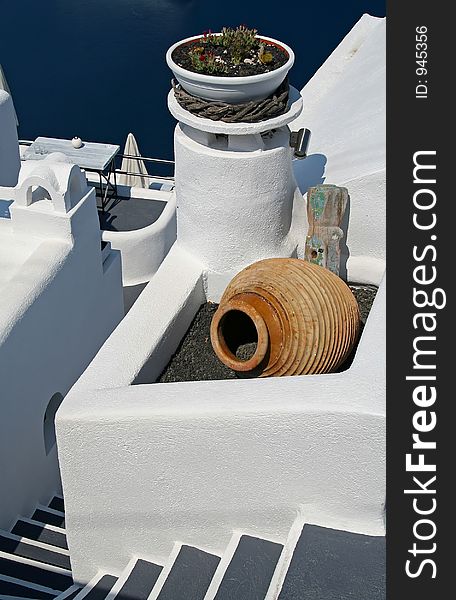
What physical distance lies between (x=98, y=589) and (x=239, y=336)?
7.79 ft

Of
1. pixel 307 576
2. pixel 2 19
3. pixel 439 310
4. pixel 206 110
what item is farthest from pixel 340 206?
pixel 2 19

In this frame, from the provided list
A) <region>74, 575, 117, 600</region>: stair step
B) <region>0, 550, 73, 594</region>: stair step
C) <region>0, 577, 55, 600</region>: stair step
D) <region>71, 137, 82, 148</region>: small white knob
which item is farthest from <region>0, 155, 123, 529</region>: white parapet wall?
<region>71, 137, 82, 148</region>: small white knob

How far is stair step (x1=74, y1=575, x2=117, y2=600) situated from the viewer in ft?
21.1

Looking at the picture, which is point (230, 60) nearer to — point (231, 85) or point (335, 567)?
point (231, 85)

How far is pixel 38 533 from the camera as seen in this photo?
8.17 metres

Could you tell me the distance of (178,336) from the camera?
24.3ft

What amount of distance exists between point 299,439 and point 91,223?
416cm

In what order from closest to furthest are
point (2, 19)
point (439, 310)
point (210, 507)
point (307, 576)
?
point (307, 576)
point (439, 310)
point (210, 507)
point (2, 19)

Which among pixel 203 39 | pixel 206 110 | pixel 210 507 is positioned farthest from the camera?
pixel 203 39

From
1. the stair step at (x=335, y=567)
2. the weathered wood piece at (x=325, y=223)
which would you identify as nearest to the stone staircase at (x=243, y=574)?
the stair step at (x=335, y=567)

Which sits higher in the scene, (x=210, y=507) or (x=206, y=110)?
(x=206, y=110)

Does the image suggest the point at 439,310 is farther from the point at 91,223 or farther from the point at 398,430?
the point at 91,223

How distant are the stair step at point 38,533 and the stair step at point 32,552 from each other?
0.20 m

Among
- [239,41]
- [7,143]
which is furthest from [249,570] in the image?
[7,143]
